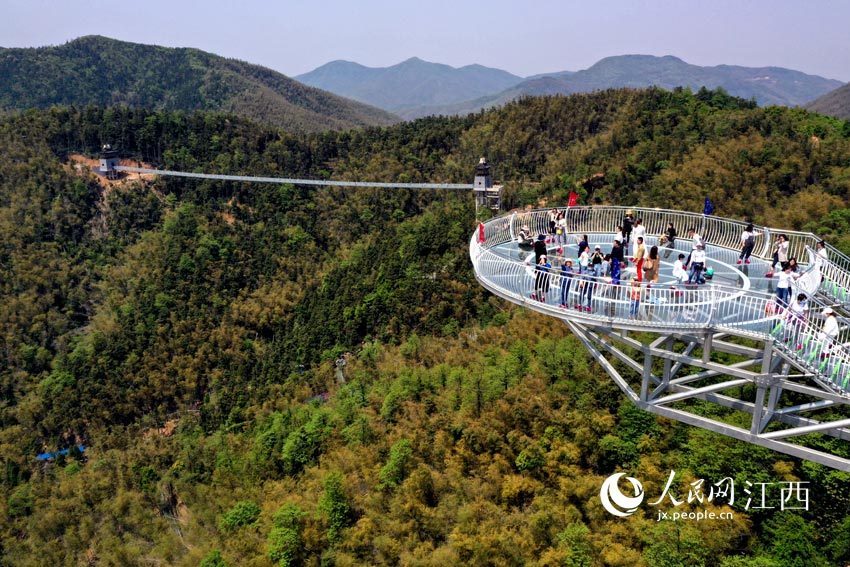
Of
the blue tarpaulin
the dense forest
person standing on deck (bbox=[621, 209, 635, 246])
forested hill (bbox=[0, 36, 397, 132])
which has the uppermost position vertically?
forested hill (bbox=[0, 36, 397, 132])

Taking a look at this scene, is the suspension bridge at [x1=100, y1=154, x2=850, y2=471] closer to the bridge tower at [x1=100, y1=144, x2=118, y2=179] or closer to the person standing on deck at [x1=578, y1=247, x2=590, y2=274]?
the person standing on deck at [x1=578, y1=247, x2=590, y2=274]

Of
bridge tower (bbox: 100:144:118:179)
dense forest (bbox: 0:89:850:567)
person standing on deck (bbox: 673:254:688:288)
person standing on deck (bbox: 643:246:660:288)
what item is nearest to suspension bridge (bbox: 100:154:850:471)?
person standing on deck (bbox: 673:254:688:288)

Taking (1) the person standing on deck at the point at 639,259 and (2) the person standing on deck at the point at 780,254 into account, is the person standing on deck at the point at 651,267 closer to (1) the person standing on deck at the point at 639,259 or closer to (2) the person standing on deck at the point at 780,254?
(1) the person standing on deck at the point at 639,259

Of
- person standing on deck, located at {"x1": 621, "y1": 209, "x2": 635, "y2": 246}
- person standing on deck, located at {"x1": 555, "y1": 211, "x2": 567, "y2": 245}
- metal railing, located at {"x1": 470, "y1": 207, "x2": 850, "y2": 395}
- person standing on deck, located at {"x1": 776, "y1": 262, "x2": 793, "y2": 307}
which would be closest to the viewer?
metal railing, located at {"x1": 470, "y1": 207, "x2": 850, "y2": 395}

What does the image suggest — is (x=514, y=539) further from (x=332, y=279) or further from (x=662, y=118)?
(x=662, y=118)

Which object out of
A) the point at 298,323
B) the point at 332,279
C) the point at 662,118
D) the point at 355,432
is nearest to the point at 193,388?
the point at 298,323

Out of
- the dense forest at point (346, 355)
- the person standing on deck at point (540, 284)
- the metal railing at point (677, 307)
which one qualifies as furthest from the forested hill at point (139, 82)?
the person standing on deck at point (540, 284)
